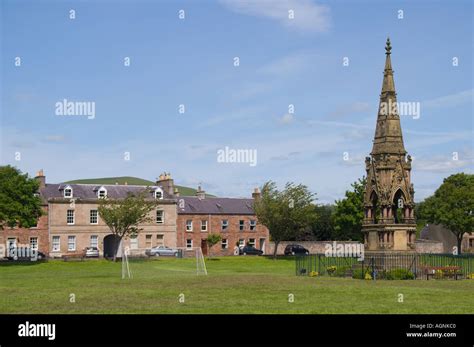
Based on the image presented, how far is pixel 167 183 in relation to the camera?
79312mm

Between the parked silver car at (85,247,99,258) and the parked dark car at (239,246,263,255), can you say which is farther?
the parked dark car at (239,246,263,255)

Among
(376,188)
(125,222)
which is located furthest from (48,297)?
(125,222)

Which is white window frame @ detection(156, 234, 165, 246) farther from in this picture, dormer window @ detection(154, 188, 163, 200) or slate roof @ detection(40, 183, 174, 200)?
slate roof @ detection(40, 183, 174, 200)

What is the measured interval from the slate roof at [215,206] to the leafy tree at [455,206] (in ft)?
77.0

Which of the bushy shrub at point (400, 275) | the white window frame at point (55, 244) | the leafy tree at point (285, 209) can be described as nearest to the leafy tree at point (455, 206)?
the leafy tree at point (285, 209)

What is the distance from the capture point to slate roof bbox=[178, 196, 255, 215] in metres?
79.6

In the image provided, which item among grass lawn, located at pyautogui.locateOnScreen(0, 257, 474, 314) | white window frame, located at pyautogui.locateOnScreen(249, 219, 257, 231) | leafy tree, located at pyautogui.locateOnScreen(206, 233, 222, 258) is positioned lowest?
grass lawn, located at pyautogui.locateOnScreen(0, 257, 474, 314)

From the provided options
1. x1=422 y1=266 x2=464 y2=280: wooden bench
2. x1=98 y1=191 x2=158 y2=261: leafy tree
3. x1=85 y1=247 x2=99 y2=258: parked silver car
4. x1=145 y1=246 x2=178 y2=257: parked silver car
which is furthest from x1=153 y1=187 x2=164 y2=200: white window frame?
x1=422 y1=266 x2=464 y2=280: wooden bench

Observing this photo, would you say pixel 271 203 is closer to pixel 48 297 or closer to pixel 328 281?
pixel 328 281

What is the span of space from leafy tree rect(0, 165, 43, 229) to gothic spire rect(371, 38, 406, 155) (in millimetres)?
31857

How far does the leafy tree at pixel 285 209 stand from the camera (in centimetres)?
7000

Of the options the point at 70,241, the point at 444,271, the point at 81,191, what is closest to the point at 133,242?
the point at 70,241

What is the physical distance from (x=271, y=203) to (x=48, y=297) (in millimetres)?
46339

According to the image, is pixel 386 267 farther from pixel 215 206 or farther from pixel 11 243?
pixel 215 206
